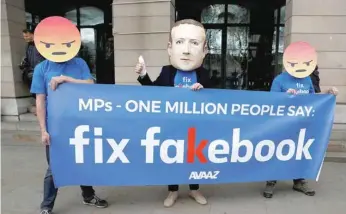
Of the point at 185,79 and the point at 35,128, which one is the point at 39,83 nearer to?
the point at 185,79

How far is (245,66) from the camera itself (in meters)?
9.96

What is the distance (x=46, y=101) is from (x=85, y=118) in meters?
0.40

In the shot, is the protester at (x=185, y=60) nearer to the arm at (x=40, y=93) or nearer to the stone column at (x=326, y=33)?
the arm at (x=40, y=93)

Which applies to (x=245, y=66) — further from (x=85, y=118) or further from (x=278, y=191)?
(x=85, y=118)

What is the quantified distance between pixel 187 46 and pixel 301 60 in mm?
1344

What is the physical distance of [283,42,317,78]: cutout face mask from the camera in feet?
12.3

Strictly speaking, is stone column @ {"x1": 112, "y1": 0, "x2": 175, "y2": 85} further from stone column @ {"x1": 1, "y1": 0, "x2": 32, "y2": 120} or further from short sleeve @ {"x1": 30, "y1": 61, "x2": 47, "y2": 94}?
short sleeve @ {"x1": 30, "y1": 61, "x2": 47, "y2": 94}

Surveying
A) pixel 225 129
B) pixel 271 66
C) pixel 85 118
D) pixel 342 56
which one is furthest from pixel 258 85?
pixel 85 118

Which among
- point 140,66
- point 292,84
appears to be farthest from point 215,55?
point 140,66

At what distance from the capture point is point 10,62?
7301mm

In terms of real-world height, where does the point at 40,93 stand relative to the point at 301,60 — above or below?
below

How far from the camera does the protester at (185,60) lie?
343 centimetres

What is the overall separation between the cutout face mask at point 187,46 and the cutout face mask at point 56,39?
3.30 ft

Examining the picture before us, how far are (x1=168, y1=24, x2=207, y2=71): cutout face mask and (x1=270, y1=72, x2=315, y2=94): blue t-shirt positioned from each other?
40.5 inches
